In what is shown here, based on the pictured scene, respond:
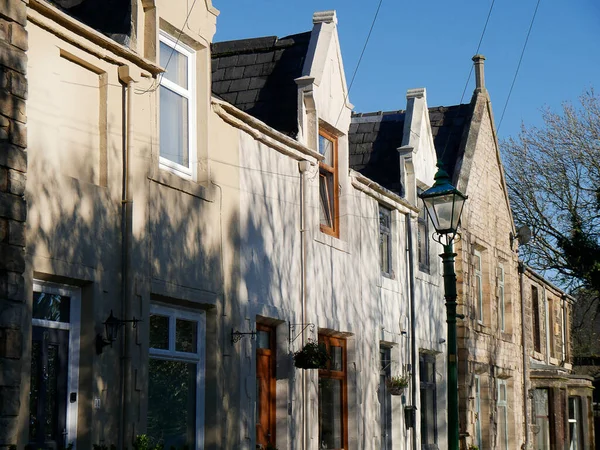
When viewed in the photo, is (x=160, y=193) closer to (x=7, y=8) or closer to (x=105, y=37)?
(x=105, y=37)

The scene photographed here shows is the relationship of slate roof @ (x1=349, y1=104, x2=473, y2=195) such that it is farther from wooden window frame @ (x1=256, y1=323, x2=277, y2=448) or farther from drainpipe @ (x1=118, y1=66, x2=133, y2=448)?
drainpipe @ (x1=118, y1=66, x2=133, y2=448)

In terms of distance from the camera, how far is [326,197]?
18219 mm

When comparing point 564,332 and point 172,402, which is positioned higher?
point 564,332

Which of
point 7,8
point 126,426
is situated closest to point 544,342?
point 126,426

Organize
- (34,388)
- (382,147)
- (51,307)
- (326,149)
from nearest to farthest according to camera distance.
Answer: (34,388) → (51,307) → (326,149) → (382,147)

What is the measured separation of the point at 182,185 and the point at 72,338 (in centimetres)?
277

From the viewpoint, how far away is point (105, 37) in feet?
38.9

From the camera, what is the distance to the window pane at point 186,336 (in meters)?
13.4

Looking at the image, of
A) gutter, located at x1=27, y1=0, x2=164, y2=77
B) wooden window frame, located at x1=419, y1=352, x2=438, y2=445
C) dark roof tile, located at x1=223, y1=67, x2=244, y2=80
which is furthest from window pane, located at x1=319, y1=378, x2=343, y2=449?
gutter, located at x1=27, y1=0, x2=164, y2=77

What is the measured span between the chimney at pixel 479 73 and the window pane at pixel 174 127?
601 inches

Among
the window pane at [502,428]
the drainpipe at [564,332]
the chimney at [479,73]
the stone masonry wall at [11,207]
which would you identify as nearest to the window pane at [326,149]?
the stone masonry wall at [11,207]

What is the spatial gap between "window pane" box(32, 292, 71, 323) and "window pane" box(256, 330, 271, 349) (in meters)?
4.58

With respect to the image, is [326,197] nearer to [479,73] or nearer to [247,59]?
[247,59]

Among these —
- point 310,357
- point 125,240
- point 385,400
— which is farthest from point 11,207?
point 385,400
